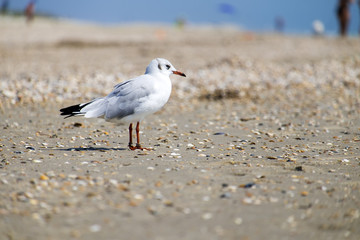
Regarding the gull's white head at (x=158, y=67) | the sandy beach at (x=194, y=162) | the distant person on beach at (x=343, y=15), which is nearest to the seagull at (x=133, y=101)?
the gull's white head at (x=158, y=67)

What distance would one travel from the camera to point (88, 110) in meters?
6.39

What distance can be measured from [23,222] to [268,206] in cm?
228

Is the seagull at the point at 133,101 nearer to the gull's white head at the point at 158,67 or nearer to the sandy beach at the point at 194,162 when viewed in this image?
the gull's white head at the point at 158,67

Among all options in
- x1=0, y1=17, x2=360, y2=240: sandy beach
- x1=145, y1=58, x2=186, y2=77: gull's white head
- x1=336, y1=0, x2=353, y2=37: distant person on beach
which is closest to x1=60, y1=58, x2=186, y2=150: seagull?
x1=145, y1=58, x2=186, y2=77: gull's white head

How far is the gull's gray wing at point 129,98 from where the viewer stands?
6309mm

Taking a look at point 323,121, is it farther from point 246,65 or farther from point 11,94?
point 11,94

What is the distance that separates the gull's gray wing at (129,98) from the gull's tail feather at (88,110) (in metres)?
0.10

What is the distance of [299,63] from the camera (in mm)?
17047

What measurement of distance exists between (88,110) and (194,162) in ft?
5.59

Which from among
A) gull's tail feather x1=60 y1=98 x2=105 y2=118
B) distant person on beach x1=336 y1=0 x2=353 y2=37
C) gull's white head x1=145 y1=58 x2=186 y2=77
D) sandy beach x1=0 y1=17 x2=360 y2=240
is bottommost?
sandy beach x1=0 y1=17 x2=360 y2=240

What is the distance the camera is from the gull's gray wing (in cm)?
631

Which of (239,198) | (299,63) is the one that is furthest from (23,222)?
(299,63)

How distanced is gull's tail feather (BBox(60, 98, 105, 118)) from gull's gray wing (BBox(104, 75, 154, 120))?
0.34 feet

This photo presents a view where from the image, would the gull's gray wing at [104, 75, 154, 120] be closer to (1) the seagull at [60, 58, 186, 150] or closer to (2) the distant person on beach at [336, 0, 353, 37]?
(1) the seagull at [60, 58, 186, 150]
